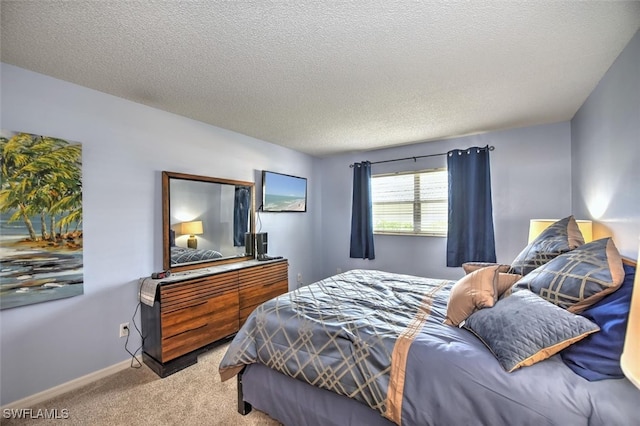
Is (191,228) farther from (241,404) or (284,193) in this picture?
(241,404)

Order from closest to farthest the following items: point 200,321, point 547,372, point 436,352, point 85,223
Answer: point 547,372
point 436,352
point 85,223
point 200,321

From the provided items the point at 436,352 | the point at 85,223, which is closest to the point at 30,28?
the point at 85,223

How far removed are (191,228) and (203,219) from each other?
169 mm

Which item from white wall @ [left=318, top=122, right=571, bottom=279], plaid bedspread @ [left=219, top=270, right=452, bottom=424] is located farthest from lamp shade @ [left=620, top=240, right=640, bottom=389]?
white wall @ [left=318, top=122, right=571, bottom=279]

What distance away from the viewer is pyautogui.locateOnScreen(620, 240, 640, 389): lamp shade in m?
0.55

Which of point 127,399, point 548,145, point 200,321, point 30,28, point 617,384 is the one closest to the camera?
point 617,384

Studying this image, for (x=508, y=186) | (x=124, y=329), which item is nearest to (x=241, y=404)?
(x=124, y=329)

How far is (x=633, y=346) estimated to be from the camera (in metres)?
0.57

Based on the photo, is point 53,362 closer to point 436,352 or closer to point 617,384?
point 436,352

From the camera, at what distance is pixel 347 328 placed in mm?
1568

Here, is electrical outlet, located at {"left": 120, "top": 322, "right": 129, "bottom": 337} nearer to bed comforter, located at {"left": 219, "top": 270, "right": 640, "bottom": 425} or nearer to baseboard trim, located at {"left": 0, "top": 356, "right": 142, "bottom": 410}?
baseboard trim, located at {"left": 0, "top": 356, "right": 142, "bottom": 410}

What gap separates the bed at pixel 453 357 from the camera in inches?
42.1

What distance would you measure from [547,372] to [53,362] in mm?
3131

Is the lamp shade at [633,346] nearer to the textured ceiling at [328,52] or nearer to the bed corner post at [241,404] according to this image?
the textured ceiling at [328,52]
